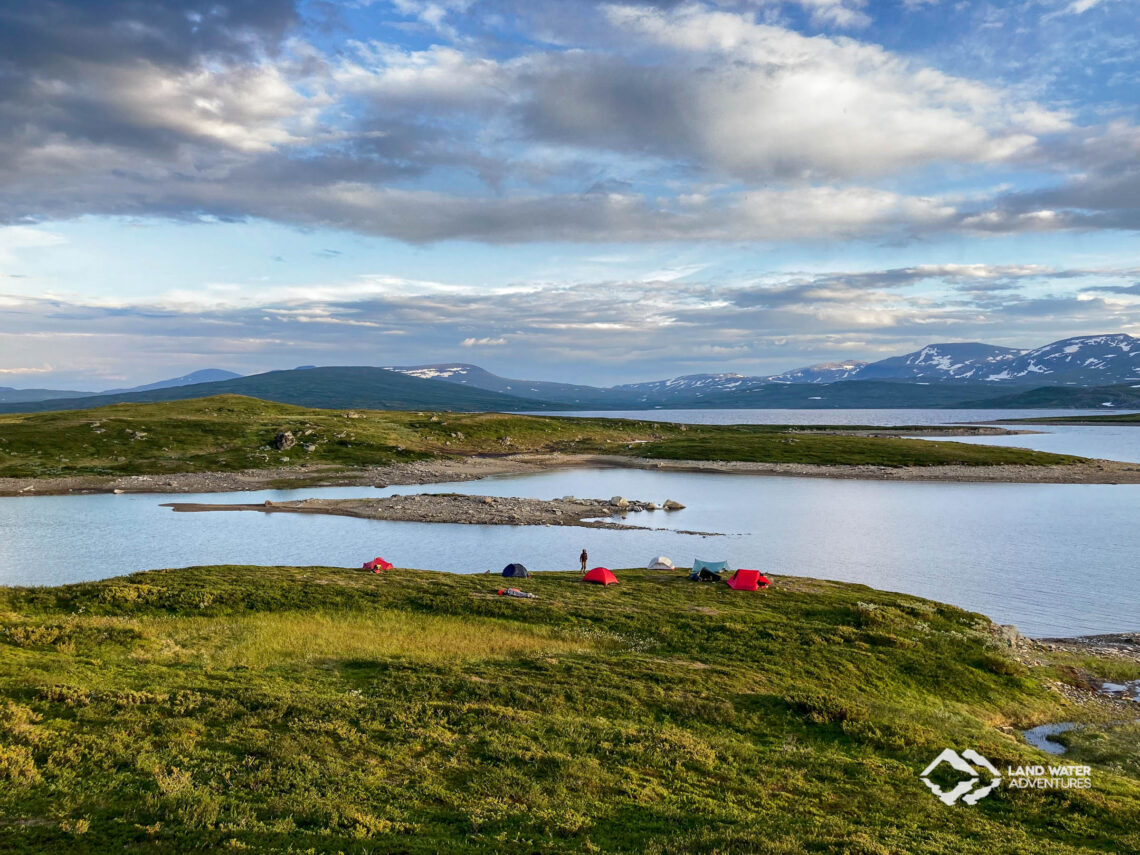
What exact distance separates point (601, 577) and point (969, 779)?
3017 cm

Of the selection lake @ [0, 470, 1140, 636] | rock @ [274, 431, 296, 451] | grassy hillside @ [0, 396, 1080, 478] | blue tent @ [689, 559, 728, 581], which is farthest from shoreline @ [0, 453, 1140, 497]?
blue tent @ [689, 559, 728, 581]

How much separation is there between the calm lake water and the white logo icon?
31105 mm

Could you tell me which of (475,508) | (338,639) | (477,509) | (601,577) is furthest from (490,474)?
(338,639)

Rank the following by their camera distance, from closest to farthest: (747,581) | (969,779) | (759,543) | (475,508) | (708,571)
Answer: (969,779) < (747,581) < (708,571) < (759,543) < (475,508)

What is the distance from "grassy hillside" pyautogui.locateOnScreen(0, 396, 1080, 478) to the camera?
12156 cm

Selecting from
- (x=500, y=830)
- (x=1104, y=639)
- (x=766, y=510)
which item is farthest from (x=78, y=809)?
(x=766, y=510)

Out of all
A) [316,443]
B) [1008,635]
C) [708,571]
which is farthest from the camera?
[316,443]

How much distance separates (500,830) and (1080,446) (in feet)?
802

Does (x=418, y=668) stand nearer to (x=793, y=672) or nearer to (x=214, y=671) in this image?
(x=214, y=671)

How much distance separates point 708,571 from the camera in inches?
2020

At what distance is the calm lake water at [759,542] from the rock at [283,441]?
30.9 meters

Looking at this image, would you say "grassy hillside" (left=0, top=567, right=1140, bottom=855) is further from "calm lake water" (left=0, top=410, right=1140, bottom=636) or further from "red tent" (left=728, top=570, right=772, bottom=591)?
"calm lake water" (left=0, top=410, right=1140, bottom=636)

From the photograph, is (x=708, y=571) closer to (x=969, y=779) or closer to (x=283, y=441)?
(x=969, y=779)

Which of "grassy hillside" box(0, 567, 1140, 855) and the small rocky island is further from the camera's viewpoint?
the small rocky island
